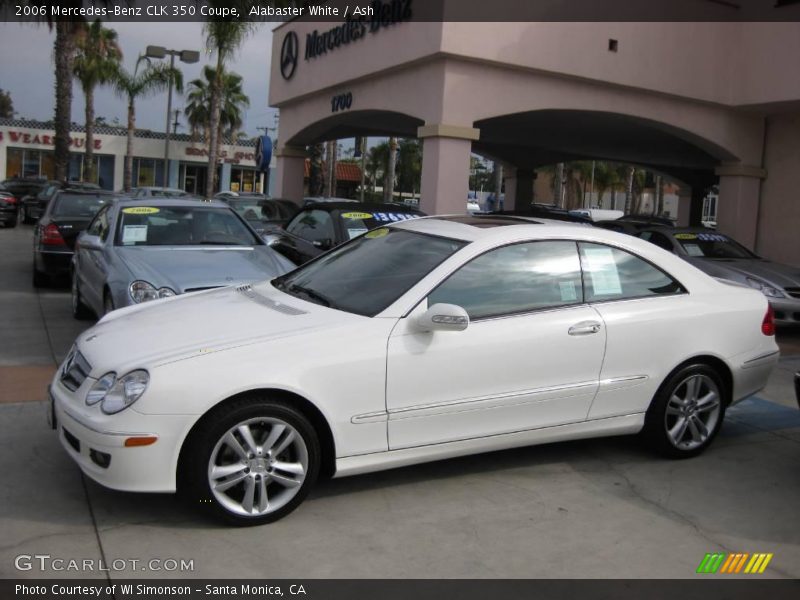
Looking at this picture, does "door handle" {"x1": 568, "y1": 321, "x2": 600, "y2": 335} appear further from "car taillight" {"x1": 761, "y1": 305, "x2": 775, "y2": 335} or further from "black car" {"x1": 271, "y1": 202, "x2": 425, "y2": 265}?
"black car" {"x1": 271, "y1": 202, "x2": 425, "y2": 265}

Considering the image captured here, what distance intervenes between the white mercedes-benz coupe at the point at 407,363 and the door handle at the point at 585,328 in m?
0.01

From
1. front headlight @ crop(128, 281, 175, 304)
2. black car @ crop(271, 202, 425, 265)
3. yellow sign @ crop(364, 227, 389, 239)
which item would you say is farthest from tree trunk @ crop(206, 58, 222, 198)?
yellow sign @ crop(364, 227, 389, 239)

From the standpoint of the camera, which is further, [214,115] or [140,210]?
[214,115]

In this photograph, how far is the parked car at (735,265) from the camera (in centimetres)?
1013

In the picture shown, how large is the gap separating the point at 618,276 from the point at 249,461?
257 cm

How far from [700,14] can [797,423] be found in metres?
10.7

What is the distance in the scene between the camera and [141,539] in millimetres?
3820

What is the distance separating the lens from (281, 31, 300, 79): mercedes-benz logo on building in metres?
18.6

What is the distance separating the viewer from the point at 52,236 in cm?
1178

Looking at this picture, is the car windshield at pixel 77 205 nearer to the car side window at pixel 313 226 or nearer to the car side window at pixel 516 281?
the car side window at pixel 313 226

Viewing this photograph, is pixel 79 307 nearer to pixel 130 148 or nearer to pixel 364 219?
pixel 364 219

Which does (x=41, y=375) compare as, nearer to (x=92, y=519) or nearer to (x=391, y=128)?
(x=92, y=519)

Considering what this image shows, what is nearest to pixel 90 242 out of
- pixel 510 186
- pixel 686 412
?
pixel 686 412

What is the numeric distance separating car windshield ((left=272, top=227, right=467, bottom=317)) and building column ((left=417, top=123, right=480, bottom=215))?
7541mm
